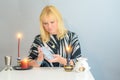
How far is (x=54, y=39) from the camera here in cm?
257

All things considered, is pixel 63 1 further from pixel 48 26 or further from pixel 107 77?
pixel 107 77

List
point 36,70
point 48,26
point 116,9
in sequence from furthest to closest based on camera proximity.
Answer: point 116,9, point 48,26, point 36,70

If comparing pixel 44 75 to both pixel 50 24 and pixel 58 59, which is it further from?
pixel 50 24

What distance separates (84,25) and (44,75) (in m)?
1.04

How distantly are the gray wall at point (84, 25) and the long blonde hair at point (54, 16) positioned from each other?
0.77 ft

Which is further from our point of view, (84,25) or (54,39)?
(84,25)

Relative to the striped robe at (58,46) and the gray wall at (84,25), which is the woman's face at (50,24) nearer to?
the striped robe at (58,46)

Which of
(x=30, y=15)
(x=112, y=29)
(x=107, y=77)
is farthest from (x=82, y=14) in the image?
(x=107, y=77)

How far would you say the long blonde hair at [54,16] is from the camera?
8.04ft

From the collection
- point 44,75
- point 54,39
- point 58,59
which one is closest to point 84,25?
point 54,39

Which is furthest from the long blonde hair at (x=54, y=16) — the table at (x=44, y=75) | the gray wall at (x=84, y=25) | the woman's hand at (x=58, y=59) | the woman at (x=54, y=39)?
the table at (x=44, y=75)

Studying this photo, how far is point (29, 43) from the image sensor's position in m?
2.84

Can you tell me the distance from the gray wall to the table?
80 centimetres

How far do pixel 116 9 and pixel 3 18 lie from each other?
4.02ft
